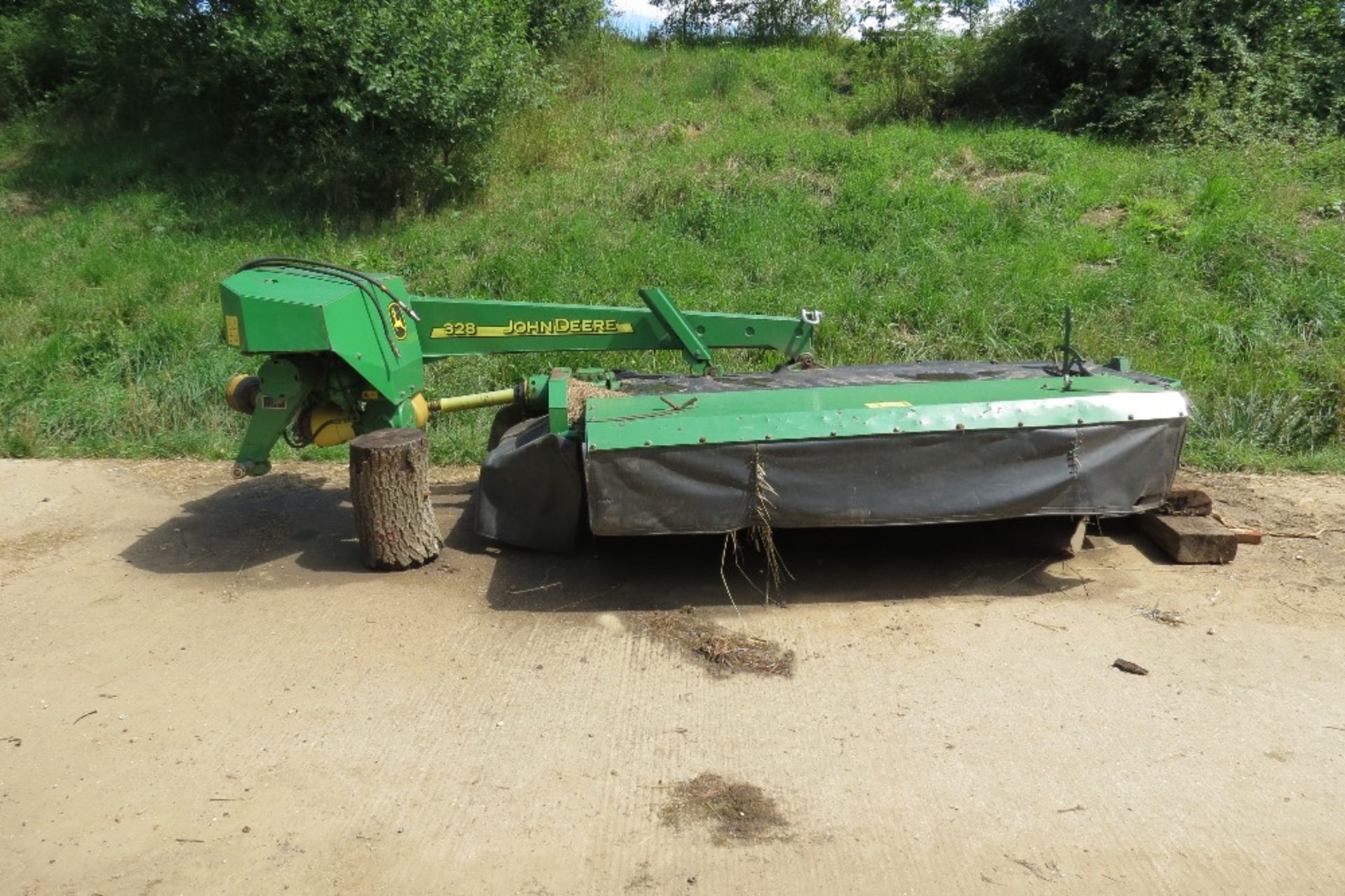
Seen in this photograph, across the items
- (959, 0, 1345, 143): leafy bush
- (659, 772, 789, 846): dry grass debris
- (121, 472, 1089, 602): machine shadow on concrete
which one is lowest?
(659, 772, 789, 846): dry grass debris

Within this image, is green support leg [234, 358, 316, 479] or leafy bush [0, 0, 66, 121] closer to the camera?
green support leg [234, 358, 316, 479]

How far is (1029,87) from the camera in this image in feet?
49.5

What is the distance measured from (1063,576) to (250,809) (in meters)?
3.93

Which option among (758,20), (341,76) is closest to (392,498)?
(341,76)

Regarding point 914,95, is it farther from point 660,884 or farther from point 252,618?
point 660,884

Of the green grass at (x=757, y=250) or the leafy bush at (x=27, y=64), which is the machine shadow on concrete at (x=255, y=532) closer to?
the green grass at (x=757, y=250)

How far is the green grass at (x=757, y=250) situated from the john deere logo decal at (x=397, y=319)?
94.3 inches

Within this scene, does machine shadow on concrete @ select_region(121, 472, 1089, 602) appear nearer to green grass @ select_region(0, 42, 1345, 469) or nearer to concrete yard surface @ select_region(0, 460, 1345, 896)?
concrete yard surface @ select_region(0, 460, 1345, 896)

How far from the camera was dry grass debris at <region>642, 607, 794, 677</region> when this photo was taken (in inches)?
185

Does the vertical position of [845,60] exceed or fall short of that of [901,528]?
it exceeds it

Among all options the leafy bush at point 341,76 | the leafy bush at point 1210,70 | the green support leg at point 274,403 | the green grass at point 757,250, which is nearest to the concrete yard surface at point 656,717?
the green support leg at point 274,403

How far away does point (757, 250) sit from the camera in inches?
440

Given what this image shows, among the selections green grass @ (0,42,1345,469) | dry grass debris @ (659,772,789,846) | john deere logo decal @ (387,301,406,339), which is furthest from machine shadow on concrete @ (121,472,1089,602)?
green grass @ (0,42,1345,469)

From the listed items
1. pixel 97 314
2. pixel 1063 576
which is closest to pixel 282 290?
pixel 1063 576
